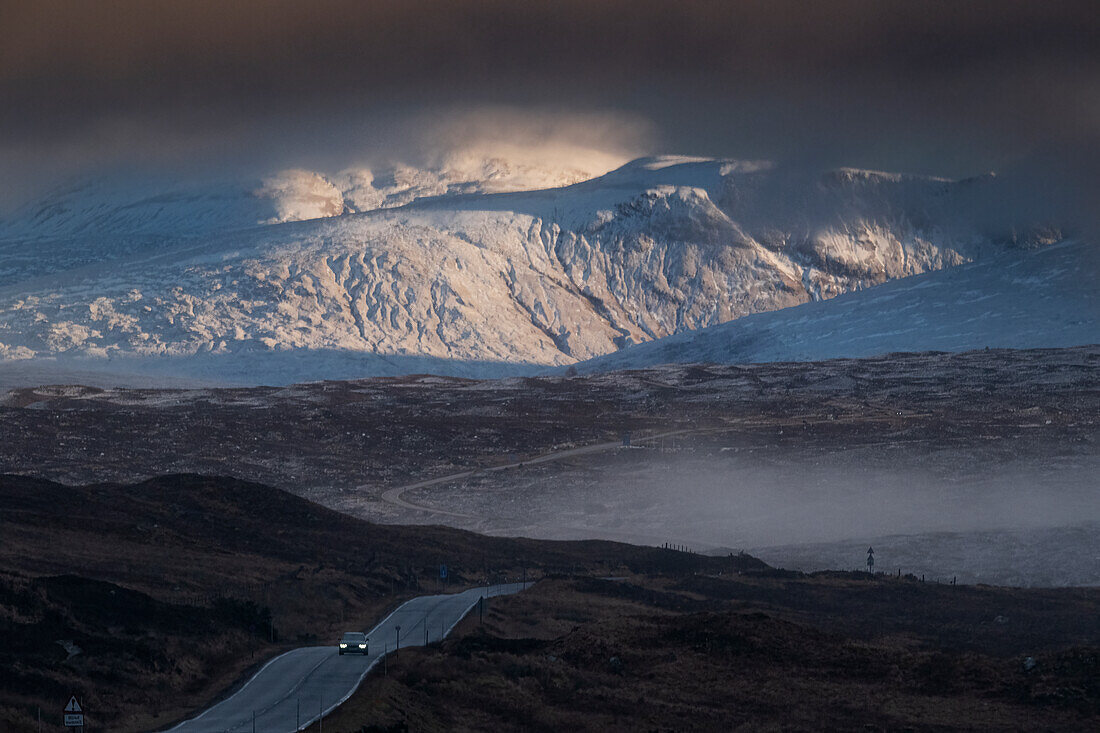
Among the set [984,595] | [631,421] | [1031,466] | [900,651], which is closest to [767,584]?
[984,595]

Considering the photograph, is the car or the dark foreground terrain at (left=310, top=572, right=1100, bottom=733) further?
the car

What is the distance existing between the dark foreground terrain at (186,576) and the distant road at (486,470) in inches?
970

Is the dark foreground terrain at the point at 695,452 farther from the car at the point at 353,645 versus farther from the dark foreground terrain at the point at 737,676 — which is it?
the car at the point at 353,645

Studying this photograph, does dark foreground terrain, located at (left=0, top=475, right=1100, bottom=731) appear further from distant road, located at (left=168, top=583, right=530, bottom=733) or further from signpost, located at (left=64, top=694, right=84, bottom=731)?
signpost, located at (left=64, top=694, right=84, bottom=731)

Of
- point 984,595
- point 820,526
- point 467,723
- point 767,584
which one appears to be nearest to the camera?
point 467,723

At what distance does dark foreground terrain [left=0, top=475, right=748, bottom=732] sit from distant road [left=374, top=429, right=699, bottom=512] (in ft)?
80.8

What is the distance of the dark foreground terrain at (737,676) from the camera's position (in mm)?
36812

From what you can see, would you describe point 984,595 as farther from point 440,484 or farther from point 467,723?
point 440,484

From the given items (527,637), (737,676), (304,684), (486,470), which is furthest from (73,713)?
(486,470)

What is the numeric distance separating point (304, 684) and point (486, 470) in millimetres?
90352

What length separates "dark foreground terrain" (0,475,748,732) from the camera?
3803 cm

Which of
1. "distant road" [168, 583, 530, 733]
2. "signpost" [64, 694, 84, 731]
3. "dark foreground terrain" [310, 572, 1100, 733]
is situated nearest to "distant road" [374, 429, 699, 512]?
"dark foreground terrain" [310, 572, 1100, 733]

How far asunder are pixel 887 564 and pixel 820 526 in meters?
18.3

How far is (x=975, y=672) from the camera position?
42.2m
